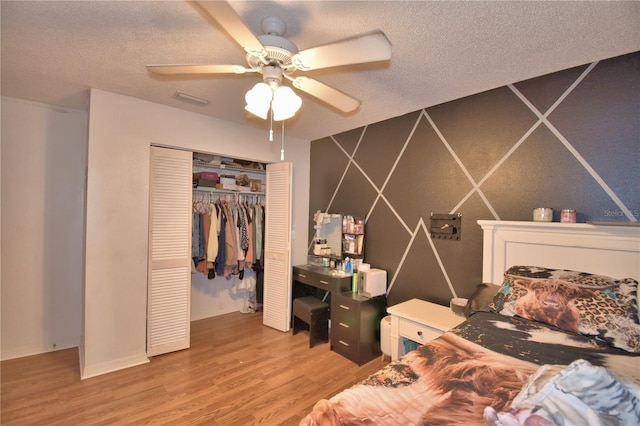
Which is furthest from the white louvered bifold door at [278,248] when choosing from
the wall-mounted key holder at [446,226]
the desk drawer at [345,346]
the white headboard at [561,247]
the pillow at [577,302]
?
the pillow at [577,302]

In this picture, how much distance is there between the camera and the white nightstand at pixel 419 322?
2.12 m

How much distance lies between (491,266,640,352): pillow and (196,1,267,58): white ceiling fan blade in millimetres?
2044

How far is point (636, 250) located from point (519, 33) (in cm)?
A: 144

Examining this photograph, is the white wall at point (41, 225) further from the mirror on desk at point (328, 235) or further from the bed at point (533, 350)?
the bed at point (533, 350)

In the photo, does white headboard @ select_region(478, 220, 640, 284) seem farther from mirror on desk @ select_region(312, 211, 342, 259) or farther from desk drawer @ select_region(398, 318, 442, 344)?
mirror on desk @ select_region(312, 211, 342, 259)

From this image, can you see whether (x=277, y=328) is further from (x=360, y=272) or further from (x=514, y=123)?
(x=514, y=123)

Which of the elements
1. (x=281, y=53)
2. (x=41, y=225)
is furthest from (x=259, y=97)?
(x=41, y=225)

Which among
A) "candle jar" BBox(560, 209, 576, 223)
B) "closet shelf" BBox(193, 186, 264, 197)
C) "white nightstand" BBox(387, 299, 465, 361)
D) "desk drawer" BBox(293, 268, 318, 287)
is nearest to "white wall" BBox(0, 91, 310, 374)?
"closet shelf" BBox(193, 186, 264, 197)

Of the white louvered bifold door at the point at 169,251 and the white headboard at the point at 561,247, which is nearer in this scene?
the white headboard at the point at 561,247

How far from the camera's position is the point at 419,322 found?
2.21 metres

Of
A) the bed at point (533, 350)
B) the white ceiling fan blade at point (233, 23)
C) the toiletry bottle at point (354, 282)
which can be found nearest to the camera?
the bed at point (533, 350)

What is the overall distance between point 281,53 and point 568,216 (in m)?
2.09

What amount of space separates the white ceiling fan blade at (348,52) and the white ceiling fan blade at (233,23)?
190 mm

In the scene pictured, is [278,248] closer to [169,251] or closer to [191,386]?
[169,251]
